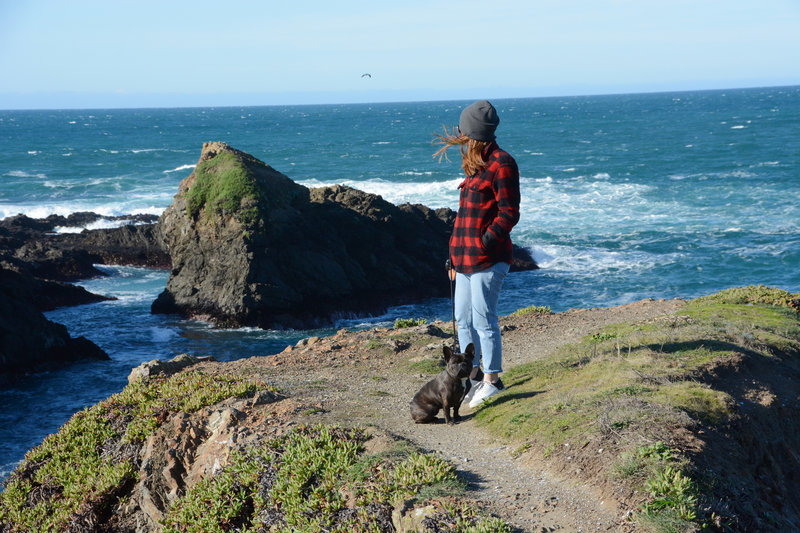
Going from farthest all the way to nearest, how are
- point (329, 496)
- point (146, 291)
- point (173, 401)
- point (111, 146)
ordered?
1. point (111, 146)
2. point (146, 291)
3. point (173, 401)
4. point (329, 496)

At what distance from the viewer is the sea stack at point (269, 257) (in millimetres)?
23891

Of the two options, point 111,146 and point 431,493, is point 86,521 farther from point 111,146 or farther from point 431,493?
point 111,146

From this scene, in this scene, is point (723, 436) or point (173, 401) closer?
point (723, 436)

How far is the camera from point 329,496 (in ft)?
20.5

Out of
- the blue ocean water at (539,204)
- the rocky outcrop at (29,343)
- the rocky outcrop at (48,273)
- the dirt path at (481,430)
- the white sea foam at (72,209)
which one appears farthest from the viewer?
the white sea foam at (72,209)

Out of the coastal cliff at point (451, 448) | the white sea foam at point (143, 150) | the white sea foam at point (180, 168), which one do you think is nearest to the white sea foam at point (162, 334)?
the coastal cliff at point (451, 448)

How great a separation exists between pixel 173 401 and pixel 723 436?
6.71 m

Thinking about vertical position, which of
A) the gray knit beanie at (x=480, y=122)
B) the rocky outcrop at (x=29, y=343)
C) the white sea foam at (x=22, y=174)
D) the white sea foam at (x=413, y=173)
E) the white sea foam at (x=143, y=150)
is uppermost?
the gray knit beanie at (x=480, y=122)

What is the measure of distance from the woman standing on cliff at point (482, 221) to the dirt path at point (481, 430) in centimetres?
95

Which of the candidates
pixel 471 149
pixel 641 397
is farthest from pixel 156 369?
pixel 641 397

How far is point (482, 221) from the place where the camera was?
7152mm

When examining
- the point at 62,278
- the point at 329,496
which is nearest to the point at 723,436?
the point at 329,496

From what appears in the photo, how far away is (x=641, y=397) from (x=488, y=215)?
2.52 meters

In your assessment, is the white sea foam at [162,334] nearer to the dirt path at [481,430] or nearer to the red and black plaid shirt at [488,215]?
the dirt path at [481,430]
